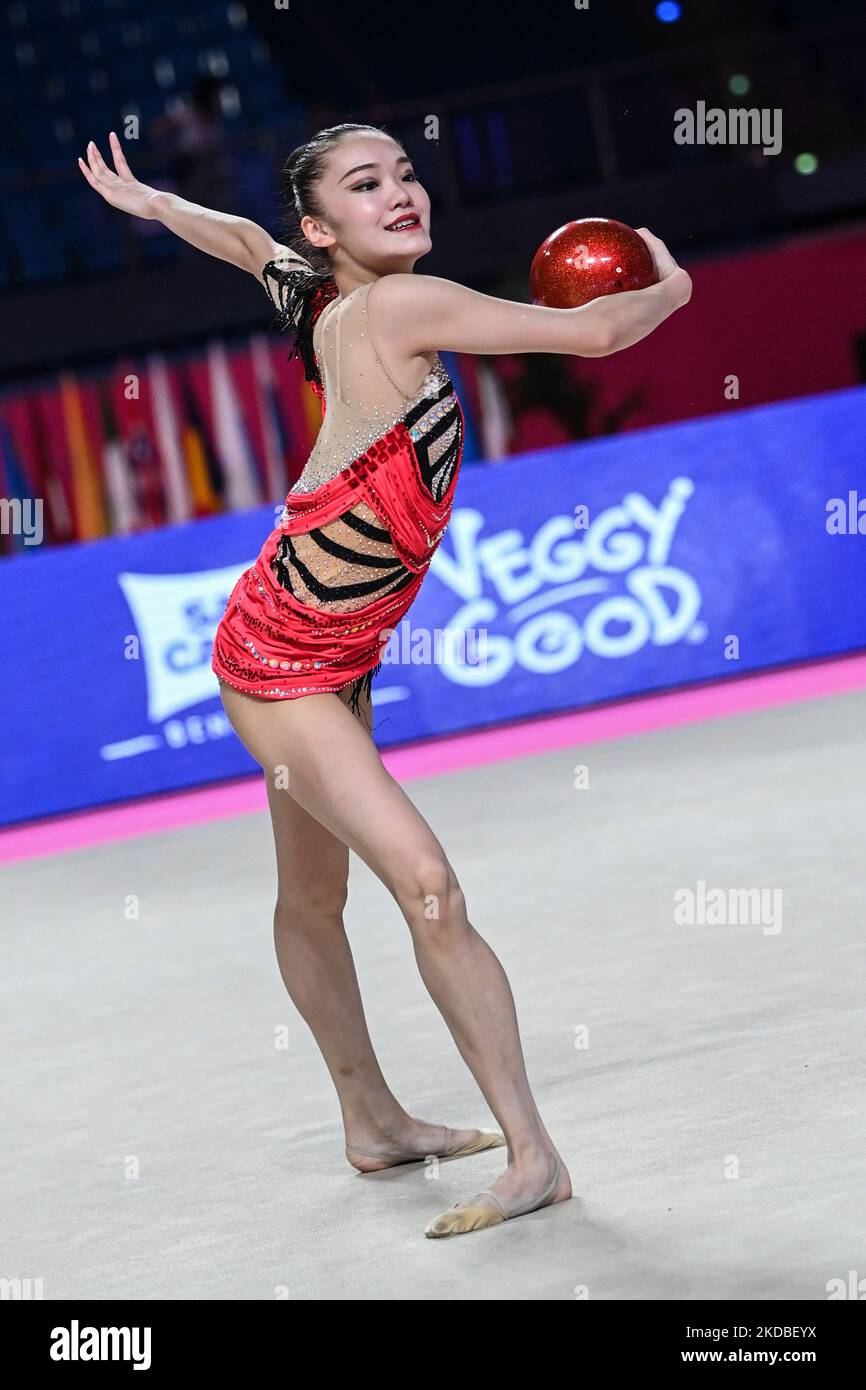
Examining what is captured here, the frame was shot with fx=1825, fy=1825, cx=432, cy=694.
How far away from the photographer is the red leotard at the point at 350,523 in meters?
3.25

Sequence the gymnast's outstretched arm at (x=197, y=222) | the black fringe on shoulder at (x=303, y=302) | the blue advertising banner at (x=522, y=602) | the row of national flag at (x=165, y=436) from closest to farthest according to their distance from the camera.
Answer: the black fringe on shoulder at (x=303, y=302) → the gymnast's outstretched arm at (x=197, y=222) → the blue advertising banner at (x=522, y=602) → the row of national flag at (x=165, y=436)

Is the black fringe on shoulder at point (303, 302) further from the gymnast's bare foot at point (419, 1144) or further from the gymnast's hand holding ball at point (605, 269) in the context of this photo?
the gymnast's bare foot at point (419, 1144)

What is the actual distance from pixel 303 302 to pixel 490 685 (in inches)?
227

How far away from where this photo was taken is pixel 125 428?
555 inches

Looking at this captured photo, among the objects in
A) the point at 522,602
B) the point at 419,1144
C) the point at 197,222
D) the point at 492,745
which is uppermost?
the point at 197,222

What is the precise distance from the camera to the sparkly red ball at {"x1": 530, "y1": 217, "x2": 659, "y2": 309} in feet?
10.8

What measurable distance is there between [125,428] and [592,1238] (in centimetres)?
1180

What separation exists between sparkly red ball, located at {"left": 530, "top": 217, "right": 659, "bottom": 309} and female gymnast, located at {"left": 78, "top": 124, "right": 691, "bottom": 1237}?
0.05 m

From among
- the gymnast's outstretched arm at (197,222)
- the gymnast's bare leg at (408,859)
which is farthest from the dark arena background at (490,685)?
the gymnast's outstretched arm at (197,222)

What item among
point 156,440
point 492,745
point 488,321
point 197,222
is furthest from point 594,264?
Answer: point 156,440

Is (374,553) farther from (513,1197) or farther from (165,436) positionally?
(165,436)

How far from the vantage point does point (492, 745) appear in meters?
8.89

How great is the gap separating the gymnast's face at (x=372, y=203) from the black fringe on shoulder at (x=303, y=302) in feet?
0.68
